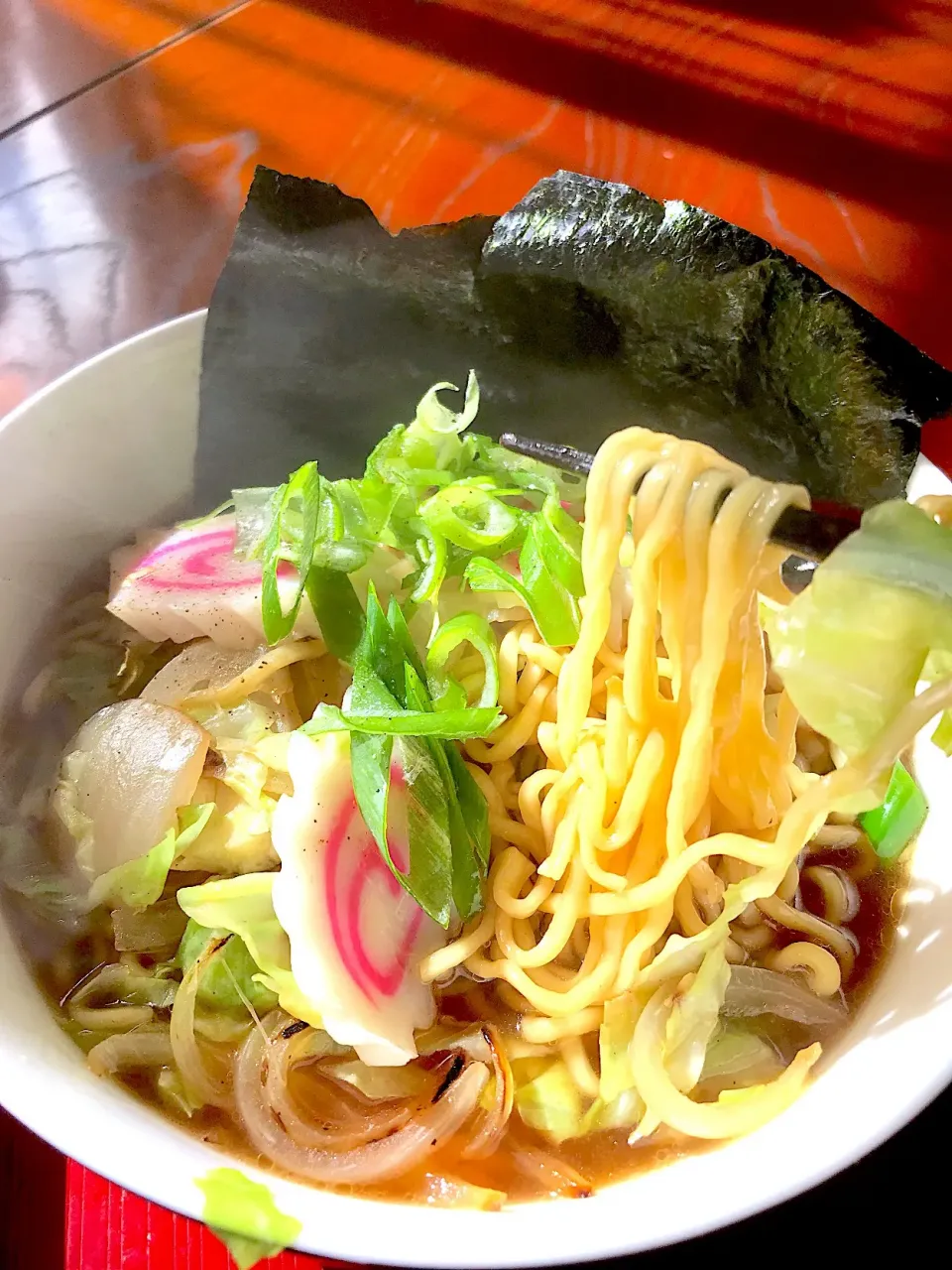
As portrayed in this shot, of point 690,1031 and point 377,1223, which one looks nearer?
point 377,1223

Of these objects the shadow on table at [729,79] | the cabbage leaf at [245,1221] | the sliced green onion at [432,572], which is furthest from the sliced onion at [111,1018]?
the shadow on table at [729,79]

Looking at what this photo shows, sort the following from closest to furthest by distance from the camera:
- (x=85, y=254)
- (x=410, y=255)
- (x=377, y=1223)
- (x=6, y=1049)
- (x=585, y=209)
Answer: (x=377, y=1223)
(x=6, y=1049)
(x=585, y=209)
(x=410, y=255)
(x=85, y=254)

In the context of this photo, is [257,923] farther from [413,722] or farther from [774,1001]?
[774,1001]

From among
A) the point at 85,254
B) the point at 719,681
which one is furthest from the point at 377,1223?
the point at 85,254

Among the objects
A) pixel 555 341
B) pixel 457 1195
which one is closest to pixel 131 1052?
pixel 457 1195

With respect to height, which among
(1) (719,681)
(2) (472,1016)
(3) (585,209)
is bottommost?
(2) (472,1016)

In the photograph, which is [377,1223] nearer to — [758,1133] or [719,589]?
[758,1133]

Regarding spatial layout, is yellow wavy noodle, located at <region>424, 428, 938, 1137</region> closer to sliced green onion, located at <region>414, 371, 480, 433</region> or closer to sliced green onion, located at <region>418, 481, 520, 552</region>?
sliced green onion, located at <region>418, 481, 520, 552</region>

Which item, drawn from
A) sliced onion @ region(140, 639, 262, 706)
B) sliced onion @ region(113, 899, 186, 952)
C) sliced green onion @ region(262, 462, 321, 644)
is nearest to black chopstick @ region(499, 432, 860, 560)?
sliced green onion @ region(262, 462, 321, 644)
